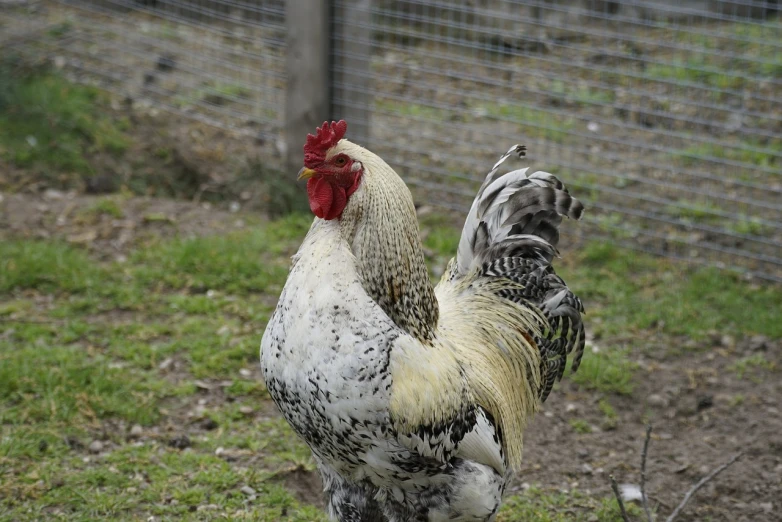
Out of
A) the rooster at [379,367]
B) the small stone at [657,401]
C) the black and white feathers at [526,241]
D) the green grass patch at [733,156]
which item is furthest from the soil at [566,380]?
the rooster at [379,367]

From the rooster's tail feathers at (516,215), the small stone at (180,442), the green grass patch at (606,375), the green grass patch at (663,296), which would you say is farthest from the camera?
the green grass patch at (663,296)

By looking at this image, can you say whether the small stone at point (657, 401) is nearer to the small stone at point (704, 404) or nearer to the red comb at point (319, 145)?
the small stone at point (704, 404)

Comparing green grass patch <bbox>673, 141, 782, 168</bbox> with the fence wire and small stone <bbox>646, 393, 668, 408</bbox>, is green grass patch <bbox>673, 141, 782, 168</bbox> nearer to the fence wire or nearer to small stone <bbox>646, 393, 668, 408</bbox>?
the fence wire

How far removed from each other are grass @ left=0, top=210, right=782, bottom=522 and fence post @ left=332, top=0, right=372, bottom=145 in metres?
0.99

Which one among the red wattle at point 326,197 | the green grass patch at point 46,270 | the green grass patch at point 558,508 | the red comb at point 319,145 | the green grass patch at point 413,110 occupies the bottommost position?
the green grass patch at point 558,508

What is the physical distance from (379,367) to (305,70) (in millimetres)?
4648

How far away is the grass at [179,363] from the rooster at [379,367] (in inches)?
36.8

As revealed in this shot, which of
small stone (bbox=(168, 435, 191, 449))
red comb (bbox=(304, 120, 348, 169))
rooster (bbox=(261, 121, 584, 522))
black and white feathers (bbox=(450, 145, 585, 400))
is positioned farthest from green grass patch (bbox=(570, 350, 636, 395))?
red comb (bbox=(304, 120, 348, 169))

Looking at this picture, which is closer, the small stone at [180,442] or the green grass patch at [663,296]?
Result: the small stone at [180,442]

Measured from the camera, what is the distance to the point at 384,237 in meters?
3.34

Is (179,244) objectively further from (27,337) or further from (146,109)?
(146,109)

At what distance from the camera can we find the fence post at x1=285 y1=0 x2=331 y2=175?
727cm

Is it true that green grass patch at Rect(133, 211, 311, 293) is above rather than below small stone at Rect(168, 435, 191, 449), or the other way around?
above

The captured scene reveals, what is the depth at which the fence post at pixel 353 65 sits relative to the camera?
288 inches
